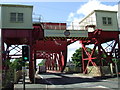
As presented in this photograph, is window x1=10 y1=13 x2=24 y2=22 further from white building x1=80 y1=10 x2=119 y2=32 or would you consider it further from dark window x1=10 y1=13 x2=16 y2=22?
white building x1=80 y1=10 x2=119 y2=32

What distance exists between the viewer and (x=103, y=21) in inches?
1222

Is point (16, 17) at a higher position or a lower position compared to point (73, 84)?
higher

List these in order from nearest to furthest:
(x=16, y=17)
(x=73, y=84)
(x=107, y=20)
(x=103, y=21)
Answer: (x=73, y=84) < (x=16, y=17) < (x=103, y=21) < (x=107, y=20)

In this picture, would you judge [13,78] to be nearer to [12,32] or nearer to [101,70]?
[12,32]

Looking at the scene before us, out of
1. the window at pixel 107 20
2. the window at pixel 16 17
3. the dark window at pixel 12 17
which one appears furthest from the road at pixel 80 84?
the window at pixel 107 20

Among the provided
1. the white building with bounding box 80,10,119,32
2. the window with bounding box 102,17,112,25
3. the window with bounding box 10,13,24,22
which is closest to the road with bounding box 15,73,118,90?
the window with bounding box 10,13,24,22

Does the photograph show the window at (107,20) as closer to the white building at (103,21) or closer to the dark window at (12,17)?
the white building at (103,21)

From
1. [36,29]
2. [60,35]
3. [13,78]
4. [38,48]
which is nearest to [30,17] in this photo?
[36,29]

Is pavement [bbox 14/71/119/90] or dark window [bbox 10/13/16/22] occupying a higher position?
dark window [bbox 10/13/16/22]

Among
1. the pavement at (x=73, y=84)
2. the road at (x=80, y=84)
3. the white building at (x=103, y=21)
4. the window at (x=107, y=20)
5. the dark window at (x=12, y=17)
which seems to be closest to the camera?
the pavement at (x=73, y=84)

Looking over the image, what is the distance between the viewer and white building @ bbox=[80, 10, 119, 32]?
1200 inches

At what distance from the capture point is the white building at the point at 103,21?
1200 inches

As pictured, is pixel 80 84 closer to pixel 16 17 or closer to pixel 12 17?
pixel 16 17

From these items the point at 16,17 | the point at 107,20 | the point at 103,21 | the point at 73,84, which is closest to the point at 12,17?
the point at 16,17
